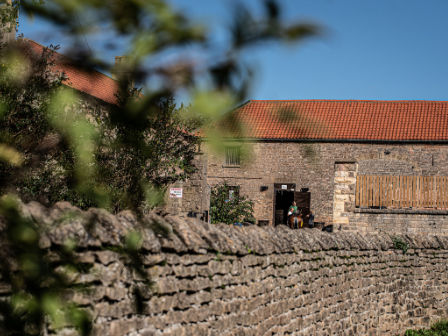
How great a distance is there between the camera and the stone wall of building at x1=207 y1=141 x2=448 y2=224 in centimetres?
2406

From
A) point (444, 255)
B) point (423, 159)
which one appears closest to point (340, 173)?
point (444, 255)

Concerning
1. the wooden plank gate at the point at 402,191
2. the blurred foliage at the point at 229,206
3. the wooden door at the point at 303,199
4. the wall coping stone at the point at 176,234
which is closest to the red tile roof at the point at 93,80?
the wall coping stone at the point at 176,234

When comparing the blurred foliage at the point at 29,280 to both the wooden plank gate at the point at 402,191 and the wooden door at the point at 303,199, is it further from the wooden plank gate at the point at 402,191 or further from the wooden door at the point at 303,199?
the wooden door at the point at 303,199

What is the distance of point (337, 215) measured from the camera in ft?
40.9

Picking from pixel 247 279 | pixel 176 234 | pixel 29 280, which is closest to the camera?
pixel 29 280

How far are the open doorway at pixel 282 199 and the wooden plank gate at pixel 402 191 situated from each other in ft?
31.3

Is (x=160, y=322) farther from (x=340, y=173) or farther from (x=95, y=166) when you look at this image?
(x=340, y=173)

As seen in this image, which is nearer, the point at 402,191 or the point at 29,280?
the point at 29,280

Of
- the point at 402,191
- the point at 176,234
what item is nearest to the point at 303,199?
the point at 402,191

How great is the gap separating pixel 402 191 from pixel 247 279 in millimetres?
11819

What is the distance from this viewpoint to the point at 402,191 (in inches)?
612

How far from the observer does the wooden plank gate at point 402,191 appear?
15.2 meters

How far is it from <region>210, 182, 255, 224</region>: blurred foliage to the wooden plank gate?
7311 millimetres

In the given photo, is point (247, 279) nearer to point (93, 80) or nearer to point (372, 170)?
point (93, 80)
